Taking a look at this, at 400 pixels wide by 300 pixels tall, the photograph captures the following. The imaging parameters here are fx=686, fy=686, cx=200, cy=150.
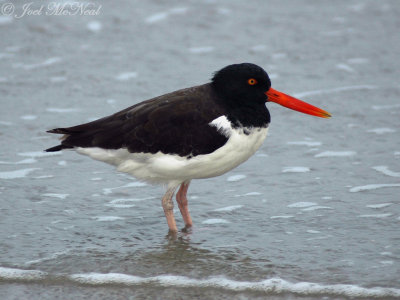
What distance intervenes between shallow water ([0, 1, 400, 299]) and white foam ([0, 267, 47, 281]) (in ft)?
0.04

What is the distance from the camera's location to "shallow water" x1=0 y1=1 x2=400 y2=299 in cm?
505

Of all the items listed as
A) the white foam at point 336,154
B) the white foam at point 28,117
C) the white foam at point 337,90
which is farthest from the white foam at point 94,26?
the white foam at point 336,154

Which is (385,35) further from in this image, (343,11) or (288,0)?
(288,0)

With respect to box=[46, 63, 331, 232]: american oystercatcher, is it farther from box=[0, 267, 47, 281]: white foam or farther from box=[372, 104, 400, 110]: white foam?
box=[372, 104, 400, 110]: white foam

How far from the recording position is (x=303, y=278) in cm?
495

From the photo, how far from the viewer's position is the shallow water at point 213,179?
505 cm

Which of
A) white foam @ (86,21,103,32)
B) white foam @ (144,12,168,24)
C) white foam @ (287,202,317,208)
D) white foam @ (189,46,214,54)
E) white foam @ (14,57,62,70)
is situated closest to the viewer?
white foam @ (287,202,317,208)

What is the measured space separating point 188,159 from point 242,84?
80cm

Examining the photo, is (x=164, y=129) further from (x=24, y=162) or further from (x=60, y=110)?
(x=60, y=110)

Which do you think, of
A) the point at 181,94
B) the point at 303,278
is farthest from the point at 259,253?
the point at 181,94

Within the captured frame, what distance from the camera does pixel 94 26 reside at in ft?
36.4

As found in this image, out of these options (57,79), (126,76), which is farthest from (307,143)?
(57,79)

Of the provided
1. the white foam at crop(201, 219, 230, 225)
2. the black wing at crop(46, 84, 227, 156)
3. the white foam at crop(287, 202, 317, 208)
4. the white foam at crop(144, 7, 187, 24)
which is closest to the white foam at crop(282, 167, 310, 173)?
the white foam at crop(287, 202, 317, 208)

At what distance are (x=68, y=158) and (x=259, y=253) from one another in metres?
2.87
